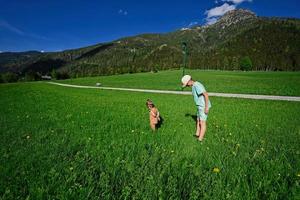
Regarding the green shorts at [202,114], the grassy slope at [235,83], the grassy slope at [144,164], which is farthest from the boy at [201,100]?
→ the grassy slope at [235,83]

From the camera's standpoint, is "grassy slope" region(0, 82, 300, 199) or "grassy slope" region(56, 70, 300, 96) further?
"grassy slope" region(56, 70, 300, 96)

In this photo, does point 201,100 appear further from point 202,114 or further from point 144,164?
point 144,164

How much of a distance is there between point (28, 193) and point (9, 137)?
3.99 meters

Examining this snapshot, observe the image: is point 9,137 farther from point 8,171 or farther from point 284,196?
point 284,196

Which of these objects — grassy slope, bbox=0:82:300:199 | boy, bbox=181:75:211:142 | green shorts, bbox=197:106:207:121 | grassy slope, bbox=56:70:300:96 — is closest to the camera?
grassy slope, bbox=0:82:300:199

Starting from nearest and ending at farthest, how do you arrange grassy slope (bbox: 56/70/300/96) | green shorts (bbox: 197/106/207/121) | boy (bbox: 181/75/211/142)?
boy (bbox: 181/75/211/142), green shorts (bbox: 197/106/207/121), grassy slope (bbox: 56/70/300/96)

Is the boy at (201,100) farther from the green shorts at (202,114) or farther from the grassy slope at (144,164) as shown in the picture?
the grassy slope at (144,164)

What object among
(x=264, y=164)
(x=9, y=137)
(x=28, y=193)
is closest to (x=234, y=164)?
(x=264, y=164)

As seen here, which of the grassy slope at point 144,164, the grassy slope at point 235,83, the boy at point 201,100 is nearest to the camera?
the grassy slope at point 144,164

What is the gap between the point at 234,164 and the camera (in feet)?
16.4

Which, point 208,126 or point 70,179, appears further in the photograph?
point 208,126

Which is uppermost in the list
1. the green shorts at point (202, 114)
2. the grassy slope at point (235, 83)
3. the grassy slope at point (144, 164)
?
the green shorts at point (202, 114)

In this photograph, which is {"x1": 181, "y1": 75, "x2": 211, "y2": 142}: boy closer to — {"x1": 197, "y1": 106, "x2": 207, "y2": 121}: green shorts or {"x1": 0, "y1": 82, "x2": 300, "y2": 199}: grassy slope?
{"x1": 197, "y1": 106, "x2": 207, "y2": 121}: green shorts

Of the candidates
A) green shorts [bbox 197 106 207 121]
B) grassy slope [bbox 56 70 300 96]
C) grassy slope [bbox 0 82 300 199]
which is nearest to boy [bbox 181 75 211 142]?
green shorts [bbox 197 106 207 121]
